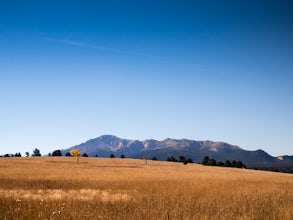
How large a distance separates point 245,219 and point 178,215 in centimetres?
166

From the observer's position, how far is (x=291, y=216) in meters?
8.31

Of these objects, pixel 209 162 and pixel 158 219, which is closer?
pixel 158 219

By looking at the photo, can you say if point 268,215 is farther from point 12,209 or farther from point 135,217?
point 12,209

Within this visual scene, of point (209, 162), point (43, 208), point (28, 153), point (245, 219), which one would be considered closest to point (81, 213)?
point (43, 208)

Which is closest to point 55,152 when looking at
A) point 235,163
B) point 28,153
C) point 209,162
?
point 28,153

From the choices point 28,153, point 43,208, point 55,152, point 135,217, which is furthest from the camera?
point 28,153

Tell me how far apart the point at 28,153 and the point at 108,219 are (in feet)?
462

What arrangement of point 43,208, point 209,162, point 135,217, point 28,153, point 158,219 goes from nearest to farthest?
point 158,219
point 135,217
point 43,208
point 209,162
point 28,153

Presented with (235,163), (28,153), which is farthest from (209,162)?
(28,153)

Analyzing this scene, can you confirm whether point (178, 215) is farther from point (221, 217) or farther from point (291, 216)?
point (291, 216)

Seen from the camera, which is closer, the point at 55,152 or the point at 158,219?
the point at 158,219

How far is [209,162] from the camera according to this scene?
366 ft

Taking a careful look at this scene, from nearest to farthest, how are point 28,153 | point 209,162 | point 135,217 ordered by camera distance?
point 135,217 → point 209,162 → point 28,153

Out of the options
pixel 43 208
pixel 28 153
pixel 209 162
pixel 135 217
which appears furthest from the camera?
pixel 28 153
